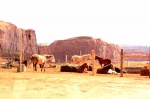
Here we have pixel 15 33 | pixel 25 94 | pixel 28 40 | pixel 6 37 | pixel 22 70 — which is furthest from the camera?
pixel 28 40

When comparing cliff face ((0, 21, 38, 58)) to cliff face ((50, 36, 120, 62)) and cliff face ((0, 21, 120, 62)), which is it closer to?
cliff face ((0, 21, 120, 62))

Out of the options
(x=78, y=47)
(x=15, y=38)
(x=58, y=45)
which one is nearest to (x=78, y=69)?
(x=15, y=38)

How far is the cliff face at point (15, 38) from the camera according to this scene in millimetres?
59275

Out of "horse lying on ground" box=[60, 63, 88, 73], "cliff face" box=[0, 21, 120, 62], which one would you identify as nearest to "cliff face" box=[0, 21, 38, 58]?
"cliff face" box=[0, 21, 120, 62]

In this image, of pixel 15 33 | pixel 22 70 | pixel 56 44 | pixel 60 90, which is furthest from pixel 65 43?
pixel 60 90

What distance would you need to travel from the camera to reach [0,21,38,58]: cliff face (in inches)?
2334

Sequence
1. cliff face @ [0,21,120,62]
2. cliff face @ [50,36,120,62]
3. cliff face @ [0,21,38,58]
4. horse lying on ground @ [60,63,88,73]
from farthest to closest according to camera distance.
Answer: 1. cliff face @ [50,36,120,62]
2. cliff face @ [0,21,120,62]
3. cliff face @ [0,21,38,58]
4. horse lying on ground @ [60,63,88,73]

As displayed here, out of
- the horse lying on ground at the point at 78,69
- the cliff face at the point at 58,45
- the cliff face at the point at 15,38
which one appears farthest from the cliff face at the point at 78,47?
the horse lying on ground at the point at 78,69

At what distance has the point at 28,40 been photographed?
2857 inches

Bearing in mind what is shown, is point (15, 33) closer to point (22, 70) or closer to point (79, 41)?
point (79, 41)

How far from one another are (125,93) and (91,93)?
3.91 feet

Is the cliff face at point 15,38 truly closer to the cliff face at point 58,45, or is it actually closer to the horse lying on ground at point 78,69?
the cliff face at point 58,45

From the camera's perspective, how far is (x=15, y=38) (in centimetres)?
6606

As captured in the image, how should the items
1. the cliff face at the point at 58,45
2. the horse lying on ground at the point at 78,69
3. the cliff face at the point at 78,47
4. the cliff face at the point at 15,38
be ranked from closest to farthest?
1. the horse lying on ground at the point at 78,69
2. the cliff face at the point at 15,38
3. the cliff face at the point at 58,45
4. the cliff face at the point at 78,47
